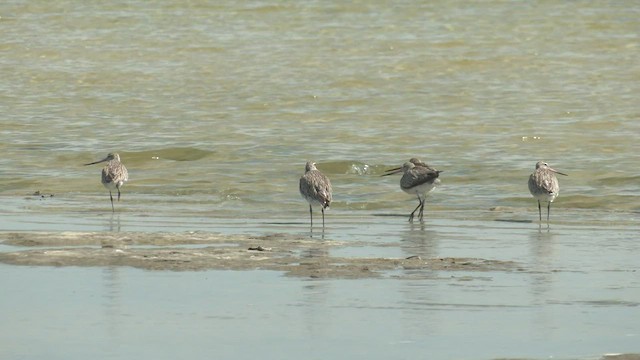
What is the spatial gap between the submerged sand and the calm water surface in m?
0.42

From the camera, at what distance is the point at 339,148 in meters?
A: 26.9

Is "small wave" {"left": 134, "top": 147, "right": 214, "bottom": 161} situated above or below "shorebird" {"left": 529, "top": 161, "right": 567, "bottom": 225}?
above

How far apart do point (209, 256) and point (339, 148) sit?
1375cm

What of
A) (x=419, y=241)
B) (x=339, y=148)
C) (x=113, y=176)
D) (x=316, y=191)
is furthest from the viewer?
(x=339, y=148)

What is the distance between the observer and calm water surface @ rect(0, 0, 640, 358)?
10773 mm

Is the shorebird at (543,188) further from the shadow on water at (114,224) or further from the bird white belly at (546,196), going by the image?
the shadow on water at (114,224)

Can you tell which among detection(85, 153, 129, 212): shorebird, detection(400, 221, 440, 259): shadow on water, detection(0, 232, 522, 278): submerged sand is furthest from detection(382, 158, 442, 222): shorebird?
detection(0, 232, 522, 278): submerged sand

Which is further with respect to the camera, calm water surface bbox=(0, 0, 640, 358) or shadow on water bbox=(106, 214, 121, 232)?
shadow on water bbox=(106, 214, 121, 232)

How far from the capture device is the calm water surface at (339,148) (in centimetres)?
1077

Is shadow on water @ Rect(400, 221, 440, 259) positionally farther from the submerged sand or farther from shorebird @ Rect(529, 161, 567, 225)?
shorebird @ Rect(529, 161, 567, 225)

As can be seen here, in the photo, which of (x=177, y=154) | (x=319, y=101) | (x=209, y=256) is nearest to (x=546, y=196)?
(x=209, y=256)

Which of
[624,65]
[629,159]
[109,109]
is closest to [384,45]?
[624,65]

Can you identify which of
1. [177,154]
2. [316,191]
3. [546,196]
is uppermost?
[177,154]

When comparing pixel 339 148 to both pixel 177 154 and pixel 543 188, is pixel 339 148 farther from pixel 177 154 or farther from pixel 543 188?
pixel 543 188
